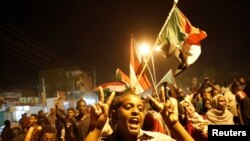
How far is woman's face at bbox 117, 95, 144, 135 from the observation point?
3.27 m

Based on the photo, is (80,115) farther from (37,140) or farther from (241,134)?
(241,134)

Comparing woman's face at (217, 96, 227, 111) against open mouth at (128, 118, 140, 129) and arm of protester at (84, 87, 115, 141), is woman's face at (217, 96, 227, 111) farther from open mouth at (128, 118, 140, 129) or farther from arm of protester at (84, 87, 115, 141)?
arm of protester at (84, 87, 115, 141)

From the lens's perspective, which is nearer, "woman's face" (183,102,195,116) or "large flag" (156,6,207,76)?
"woman's face" (183,102,195,116)

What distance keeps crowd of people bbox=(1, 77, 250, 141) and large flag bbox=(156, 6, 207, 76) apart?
0.89 meters

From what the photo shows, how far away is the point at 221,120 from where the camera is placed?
7.32 m

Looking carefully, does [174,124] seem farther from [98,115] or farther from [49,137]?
[49,137]

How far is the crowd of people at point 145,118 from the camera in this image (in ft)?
10.6

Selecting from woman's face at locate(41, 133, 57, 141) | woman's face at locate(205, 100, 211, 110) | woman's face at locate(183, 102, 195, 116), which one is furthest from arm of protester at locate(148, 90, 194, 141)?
woman's face at locate(205, 100, 211, 110)

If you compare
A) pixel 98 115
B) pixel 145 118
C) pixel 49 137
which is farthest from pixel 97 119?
pixel 145 118

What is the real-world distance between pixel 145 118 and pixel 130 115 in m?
3.67

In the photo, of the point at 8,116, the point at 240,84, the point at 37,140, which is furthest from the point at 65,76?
the point at 37,140

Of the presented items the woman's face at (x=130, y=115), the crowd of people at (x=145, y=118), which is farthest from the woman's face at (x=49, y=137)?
the woman's face at (x=130, y=115)

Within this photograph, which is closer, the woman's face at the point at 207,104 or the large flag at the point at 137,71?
the woman's face at the point at 207,104

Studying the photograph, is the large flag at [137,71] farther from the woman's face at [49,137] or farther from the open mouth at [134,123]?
the open mouth at [134,123]
